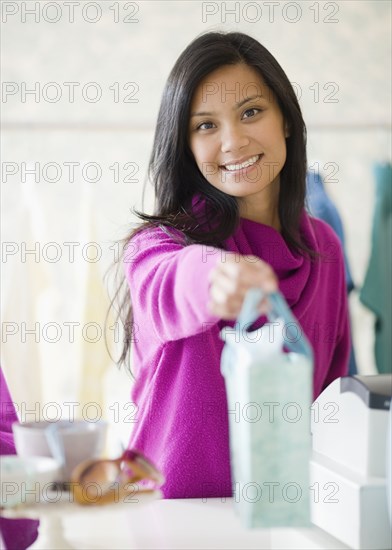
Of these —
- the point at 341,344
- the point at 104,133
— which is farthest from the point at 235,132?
the point at 104,133

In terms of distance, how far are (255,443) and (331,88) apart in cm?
193

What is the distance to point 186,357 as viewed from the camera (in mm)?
1480

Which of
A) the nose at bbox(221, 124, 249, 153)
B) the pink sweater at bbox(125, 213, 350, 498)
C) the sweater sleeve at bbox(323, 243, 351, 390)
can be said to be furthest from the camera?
the sweater sleeve at bbox(323, 243, 351, 390)

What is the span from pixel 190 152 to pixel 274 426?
29.7 inches

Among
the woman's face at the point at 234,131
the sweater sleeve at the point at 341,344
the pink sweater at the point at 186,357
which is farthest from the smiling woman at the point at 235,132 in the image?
the sweater sleeve at the point at 341,344

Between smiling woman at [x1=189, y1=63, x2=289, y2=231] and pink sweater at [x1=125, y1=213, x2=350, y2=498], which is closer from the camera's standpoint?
pink sweater at [x1=125, y1=213, x2=350, y2=498]

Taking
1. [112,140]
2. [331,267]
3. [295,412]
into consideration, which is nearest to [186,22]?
[112,140]

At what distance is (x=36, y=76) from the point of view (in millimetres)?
2545

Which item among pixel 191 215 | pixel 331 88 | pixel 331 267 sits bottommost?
pixel 331 267

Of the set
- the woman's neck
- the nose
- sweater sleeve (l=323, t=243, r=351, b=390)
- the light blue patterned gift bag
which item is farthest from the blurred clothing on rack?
the light blue patterned gift bag

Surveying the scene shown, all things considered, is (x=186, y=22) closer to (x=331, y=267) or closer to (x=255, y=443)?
(x=331, y=267)

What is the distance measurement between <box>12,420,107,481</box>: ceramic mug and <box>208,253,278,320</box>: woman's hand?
0.22 metres

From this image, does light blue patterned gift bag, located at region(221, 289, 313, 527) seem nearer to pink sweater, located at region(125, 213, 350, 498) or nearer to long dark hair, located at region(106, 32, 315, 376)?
pink sweater, located at region(125, 213, 350, 498)

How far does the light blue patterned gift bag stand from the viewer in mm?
934
